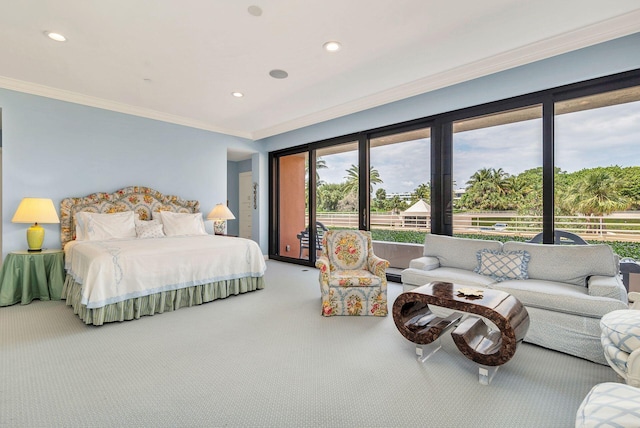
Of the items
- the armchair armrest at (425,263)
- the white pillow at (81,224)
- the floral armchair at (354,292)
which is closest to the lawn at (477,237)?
the armchair armrest at (425,263)

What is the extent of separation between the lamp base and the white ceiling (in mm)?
1817

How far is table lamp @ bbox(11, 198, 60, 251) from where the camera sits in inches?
143

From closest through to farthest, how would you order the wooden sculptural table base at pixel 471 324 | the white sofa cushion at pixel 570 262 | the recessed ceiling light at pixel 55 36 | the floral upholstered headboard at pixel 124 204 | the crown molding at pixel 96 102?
the wooden sculptural table base at pixel 471 324, the white sofa cushion at pixel 570 262, the recessed ceiling light at pixel 55 36, the crown molding at pixel 96 102, the floral upholstered headboard at pixel 124 204

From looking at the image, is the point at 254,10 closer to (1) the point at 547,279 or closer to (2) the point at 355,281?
(2) the point at 355,281

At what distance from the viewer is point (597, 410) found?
3.78ft

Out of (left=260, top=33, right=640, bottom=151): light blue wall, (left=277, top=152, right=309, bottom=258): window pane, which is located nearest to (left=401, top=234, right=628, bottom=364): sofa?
(left=260, top=33, right=640, bottom=151): light blue wall

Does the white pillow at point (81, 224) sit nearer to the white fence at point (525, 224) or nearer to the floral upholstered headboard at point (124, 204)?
the floral upholstered headboard at point (124, 204)

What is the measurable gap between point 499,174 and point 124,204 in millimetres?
5341

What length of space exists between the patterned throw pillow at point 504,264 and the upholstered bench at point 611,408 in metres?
1.90

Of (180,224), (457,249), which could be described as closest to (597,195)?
(457,249)

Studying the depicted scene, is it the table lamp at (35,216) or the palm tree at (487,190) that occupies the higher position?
the palm tree at (487,190)

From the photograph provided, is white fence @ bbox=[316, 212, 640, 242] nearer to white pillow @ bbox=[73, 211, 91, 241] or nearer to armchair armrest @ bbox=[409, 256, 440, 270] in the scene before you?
armchair armrest @ bbox=[409, 256, 440, 270]

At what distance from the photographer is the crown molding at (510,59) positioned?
2744 millimetres

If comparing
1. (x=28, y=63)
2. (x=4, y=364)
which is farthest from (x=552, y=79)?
(x=28, y=63)
